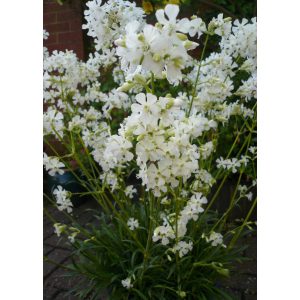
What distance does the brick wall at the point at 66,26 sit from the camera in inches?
122

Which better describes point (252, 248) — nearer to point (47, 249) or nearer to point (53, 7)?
point (47, 249)

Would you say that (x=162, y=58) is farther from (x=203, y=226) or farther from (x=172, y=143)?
(x=203, y=226)

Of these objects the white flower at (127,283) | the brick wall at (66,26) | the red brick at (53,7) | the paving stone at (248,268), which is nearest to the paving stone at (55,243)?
the white flower at (127,283)

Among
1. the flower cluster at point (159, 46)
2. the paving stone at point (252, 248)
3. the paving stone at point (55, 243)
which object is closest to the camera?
the flower cluster at point (159, 46)

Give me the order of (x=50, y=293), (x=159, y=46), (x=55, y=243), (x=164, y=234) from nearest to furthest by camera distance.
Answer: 1. (x=159, y=46)
2. (x=164, y=234)
3. (x=50, y=293)
4. (x=55, y=243)

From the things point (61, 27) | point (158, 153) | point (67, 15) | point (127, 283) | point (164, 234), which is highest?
point (67, 15)

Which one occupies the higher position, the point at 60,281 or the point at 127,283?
the point at 127,283

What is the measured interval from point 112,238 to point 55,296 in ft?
1.56

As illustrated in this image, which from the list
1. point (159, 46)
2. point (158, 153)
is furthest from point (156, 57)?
point (158, 153)

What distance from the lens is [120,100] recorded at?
156cm

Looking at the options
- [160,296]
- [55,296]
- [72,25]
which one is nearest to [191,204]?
[160,296]

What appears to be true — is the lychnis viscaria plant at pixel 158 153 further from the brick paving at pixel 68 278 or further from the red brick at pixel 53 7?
the red brick at pixel 53 7

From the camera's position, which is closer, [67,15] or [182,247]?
[182,247]

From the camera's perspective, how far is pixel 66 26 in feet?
10.2
